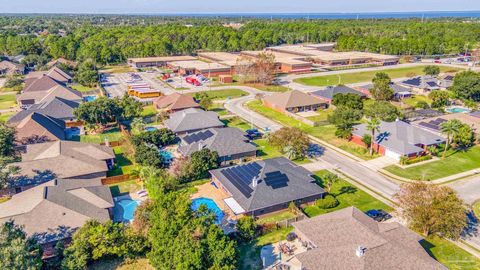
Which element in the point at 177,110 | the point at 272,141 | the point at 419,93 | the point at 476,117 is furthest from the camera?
the point at 419,93

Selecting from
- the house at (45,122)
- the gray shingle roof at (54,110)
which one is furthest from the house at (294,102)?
the gray shingle roof at (54,110)

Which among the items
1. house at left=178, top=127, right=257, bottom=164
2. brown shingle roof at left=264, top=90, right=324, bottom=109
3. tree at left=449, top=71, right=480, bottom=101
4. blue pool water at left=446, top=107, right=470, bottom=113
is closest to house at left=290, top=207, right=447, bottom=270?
house at left=178, top=127, right=257, bottom=164

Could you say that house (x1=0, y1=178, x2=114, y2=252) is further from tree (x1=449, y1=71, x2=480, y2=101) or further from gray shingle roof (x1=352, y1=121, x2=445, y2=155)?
tree (x1=449, y1=71, x2=480, y2=101)

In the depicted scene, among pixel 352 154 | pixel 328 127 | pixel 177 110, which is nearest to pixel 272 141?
pixel 352 154

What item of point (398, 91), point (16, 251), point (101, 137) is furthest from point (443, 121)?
point (16, 251)

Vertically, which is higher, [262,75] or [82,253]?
[262,75]

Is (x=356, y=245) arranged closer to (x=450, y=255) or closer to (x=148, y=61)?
(x=450, y=255)

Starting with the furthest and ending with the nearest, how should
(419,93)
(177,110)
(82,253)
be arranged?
1. (419,93)
2. (177,110)
3. (82,253)

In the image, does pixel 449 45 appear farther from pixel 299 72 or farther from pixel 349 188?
pixel 349 188
